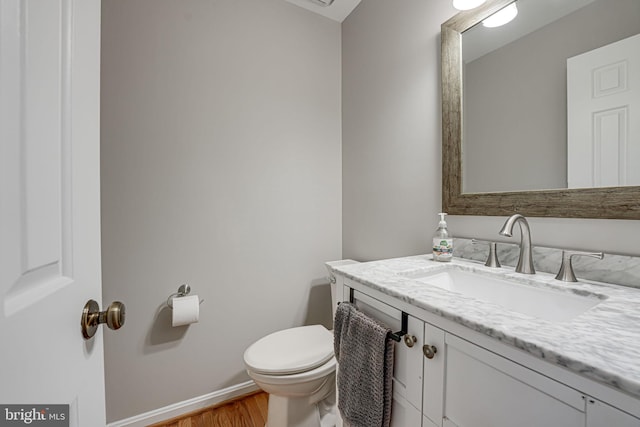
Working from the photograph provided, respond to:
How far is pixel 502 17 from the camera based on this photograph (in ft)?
3.36

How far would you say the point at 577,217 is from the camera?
2.70 feet

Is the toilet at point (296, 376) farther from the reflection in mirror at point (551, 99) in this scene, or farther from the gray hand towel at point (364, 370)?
the reflection in mirror at point (551, 99)

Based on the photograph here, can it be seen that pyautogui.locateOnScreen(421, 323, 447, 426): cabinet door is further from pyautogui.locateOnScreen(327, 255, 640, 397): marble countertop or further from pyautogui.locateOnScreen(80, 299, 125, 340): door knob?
pyautogui.locateOnScreen(80, 299, 125, 340): door knob

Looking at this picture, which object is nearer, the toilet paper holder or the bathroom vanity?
the bathroom vanity

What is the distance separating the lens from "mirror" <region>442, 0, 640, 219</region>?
0.81m

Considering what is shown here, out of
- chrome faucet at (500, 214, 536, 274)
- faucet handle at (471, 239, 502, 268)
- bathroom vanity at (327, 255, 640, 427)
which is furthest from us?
faucet handle at (471, 239, 502, 268)

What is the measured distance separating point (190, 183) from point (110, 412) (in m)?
1.24

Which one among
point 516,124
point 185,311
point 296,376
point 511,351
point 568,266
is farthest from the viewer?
point 185,311

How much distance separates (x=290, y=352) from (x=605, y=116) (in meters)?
1.49

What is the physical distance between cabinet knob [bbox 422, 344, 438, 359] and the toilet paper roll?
119cm

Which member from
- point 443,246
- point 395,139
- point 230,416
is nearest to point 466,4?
point 395,139

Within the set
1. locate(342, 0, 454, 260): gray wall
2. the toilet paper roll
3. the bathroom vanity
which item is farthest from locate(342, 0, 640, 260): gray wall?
the toilet paper roll

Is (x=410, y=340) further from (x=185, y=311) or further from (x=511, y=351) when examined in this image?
(x=185, y=311)

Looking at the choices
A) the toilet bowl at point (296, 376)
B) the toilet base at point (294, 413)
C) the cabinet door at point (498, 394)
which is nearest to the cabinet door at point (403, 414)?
the cabinet door at point (498, 394)
